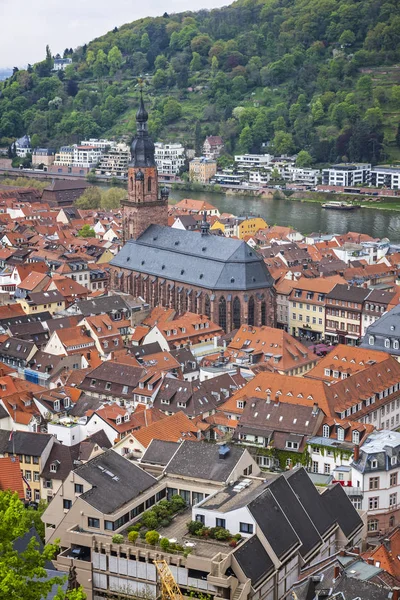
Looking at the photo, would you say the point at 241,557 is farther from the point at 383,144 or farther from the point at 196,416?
the point at 383,144

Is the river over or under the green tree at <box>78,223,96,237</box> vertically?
under

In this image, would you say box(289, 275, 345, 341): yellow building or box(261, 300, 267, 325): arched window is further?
box(289, 275, 345, 341): yellow building

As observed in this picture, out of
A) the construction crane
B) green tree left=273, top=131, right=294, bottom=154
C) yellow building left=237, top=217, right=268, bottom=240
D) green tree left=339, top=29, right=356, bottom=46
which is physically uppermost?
green tree left=339, top=29, right=356, bottom=46

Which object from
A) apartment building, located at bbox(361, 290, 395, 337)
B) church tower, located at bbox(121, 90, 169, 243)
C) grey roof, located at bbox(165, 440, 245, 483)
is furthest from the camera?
church tower, located at bbox(121, 90, 169, 243)

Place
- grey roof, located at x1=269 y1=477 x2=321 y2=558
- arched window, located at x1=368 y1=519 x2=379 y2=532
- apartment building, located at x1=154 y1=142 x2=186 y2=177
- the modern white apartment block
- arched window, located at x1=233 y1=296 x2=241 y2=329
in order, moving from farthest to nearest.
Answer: apartment building, located at x1=154 y1=142 x2=186 y2=177
the modern white apartment block
arched window, located at x1=233 y1=296 x2=241 y2=329
arched window, located at x1=368 y1=519 x2=379 y2=532
grey roof, located at x1=269 y1=477 x2=321 y2=558

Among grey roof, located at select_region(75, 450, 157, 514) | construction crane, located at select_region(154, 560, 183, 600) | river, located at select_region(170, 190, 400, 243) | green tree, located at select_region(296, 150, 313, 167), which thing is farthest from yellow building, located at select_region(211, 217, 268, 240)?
construction crane, located at select_region(154, 560, 183, 600)

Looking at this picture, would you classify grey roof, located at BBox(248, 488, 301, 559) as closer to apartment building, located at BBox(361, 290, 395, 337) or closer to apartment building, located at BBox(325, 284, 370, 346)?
apartment building, located at BBox(361, 290, 395, 337)

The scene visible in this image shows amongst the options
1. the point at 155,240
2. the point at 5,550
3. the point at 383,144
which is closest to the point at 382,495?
the point at 5,550
